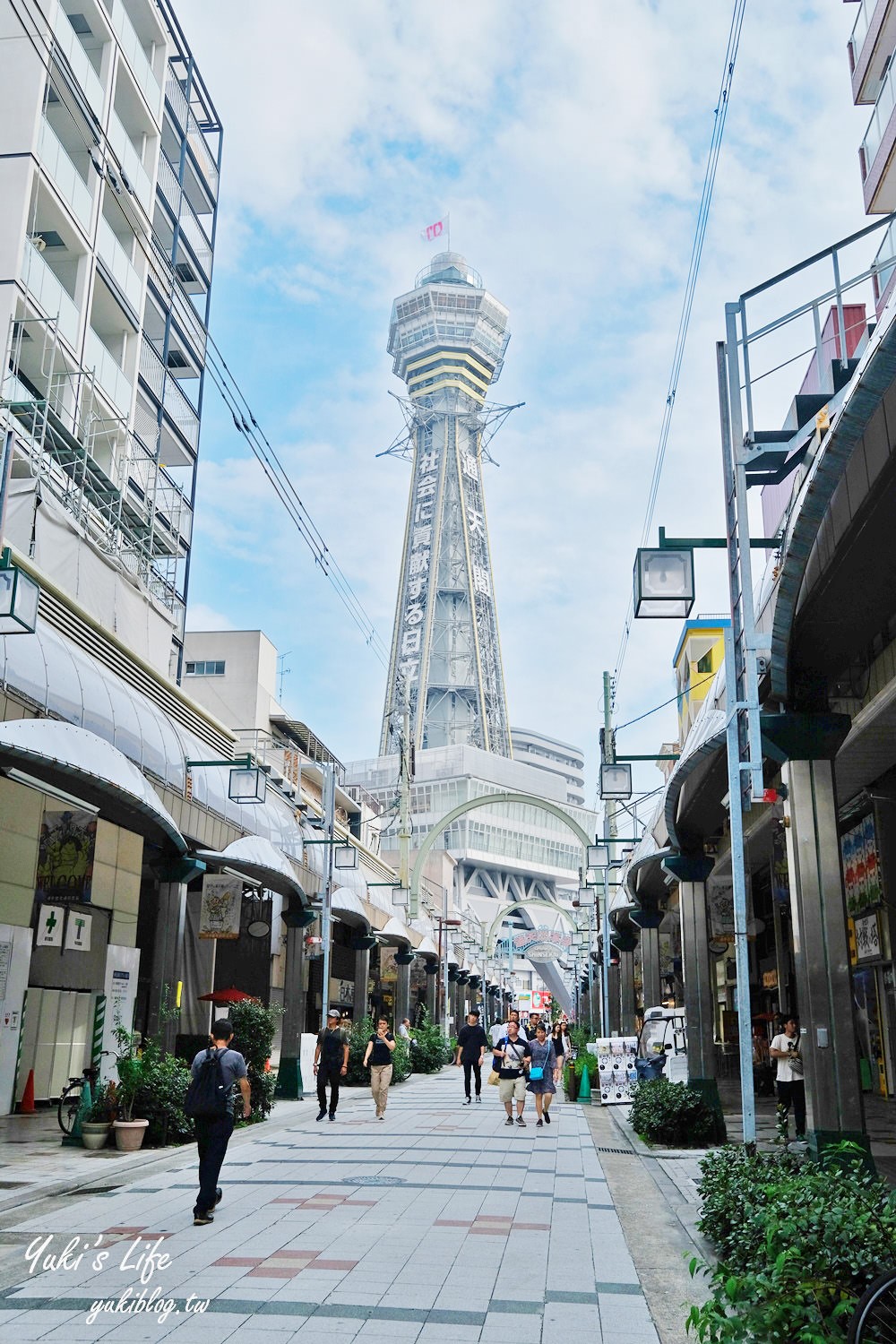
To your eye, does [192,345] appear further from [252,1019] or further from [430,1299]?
[430,1299]

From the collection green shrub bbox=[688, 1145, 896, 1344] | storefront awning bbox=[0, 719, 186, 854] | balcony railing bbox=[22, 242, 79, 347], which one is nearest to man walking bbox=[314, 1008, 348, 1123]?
storefront awning bbox=[0, 719, 186, 854]

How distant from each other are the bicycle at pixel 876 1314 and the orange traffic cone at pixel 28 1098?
2023cm

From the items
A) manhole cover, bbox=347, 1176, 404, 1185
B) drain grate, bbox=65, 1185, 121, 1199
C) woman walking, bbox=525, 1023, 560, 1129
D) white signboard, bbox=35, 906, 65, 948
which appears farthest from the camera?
white signboard, bbox=35, 906, 65, 948

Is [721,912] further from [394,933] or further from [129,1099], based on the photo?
[129,1099]

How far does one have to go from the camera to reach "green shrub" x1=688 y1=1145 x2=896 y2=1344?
221 inches

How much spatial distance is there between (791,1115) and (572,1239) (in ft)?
35.2

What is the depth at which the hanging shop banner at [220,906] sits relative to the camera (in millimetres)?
24891

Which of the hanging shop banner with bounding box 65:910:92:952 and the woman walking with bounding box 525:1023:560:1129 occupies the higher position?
the hanging shop banner with bounding box 65:910:92:952

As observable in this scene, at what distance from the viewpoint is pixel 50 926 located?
22.5 metres

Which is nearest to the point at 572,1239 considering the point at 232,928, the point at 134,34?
the point at 232,928

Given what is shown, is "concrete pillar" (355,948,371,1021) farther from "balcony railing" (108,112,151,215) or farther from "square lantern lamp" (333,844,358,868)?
"balcony railing" (108,112,151,215)

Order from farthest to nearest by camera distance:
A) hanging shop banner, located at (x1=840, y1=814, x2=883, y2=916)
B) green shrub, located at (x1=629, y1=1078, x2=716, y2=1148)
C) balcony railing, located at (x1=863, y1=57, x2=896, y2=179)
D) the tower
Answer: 1. the tower
2. balcony railing, located at (x1=863, y1=57, x2=896, y2=179)
3. hanging shop banner, located at (x1=840, y1=814, x2=883, y2=916)
4. green shrub, located at (x1=629, y1=1078, x2=716, y2=1148)

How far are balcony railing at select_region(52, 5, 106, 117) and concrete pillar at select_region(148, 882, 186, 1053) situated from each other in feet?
75.1

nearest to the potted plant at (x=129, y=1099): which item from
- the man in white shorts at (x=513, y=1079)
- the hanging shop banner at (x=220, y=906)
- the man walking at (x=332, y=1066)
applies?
the man walking at (x=332, y=1066)
